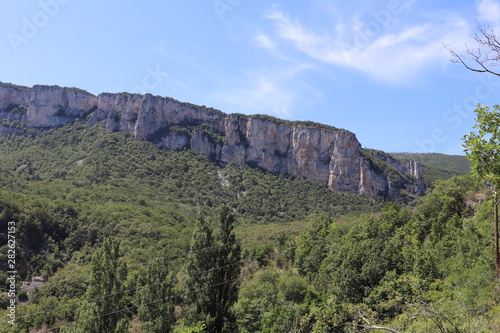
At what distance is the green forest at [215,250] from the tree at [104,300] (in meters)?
0.06

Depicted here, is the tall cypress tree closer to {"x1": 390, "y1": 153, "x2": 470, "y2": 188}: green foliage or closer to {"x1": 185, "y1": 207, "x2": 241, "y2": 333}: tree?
{"x1": 185, "y1": 207, "x2": 241, "y2": 333}: tree

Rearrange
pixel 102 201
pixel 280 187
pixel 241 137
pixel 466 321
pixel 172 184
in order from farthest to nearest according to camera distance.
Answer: pixel 241 137
pixel 280 187
pixel 172 184
pixel 102 201
pixel 466 321

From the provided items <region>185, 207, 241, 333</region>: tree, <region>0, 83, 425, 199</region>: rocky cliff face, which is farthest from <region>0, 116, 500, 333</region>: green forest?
<region>0, 83, 425, 199</region>: rocky cliff face

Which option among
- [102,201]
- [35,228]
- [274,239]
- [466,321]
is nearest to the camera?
[466,321]

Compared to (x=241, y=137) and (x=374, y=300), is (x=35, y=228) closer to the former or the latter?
(x=374, y=300)

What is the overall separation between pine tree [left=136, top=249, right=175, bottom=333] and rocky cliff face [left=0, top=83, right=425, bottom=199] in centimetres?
9312

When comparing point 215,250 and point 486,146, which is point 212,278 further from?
point 486,146

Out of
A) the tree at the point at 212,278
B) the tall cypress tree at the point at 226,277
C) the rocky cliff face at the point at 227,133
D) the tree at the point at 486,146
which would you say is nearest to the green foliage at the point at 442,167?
the rocky cliff face at the point at 227,133

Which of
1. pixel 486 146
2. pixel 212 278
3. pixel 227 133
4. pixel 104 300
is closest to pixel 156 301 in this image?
pixel 104 300

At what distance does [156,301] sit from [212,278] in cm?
564

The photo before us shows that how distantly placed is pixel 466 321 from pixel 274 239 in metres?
48.2

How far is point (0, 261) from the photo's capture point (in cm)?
3762

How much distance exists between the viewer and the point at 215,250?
18.8 meters

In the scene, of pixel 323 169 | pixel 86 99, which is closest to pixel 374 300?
pixel 323 169
